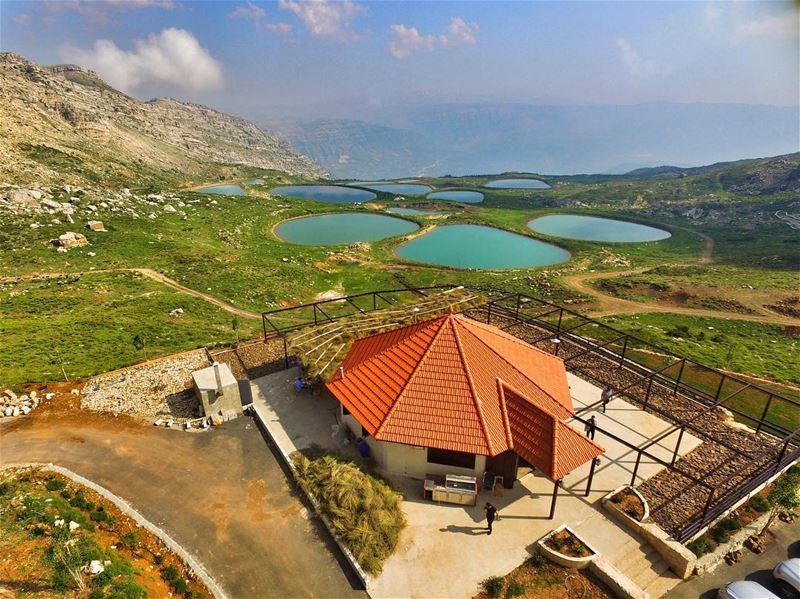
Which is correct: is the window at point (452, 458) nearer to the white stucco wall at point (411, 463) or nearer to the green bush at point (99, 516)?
the white stucco wall at point (411, 463)

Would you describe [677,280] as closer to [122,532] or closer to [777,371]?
[777,371]

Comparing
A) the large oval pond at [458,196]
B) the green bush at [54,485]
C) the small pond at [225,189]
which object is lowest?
the green bush at [54,485]

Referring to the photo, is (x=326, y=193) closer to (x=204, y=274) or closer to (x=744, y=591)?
(x=204, y=274)

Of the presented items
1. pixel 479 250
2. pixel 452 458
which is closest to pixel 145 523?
pixel 452 458

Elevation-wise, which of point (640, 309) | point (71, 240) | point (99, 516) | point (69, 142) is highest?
point (69, 142)

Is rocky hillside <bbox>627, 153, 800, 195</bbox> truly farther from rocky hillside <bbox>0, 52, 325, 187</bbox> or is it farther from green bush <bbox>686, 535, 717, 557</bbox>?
rocky hillside <bbox>0, 52, 325, 187</bbox>

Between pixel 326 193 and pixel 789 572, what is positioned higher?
pixel 326 193

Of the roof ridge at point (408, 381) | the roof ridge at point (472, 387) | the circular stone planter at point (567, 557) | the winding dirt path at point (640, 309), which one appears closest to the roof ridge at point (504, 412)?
the roof ridge at point (472, 387)
